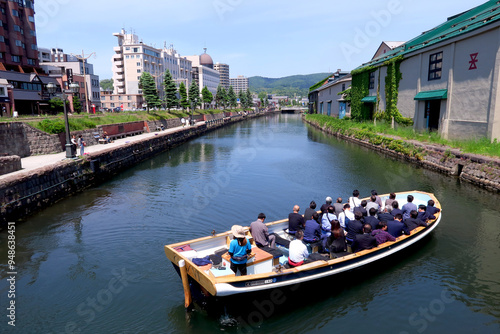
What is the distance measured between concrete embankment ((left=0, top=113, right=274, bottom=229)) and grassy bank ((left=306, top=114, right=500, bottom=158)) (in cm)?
2576

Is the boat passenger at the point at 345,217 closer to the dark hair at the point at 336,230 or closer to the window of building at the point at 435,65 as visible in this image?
the dark hair at the point at 336,230

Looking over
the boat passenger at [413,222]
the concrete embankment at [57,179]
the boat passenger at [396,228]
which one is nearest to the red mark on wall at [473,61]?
the boat passenger at [413,222]

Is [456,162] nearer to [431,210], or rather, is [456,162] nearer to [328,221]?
[431,210]

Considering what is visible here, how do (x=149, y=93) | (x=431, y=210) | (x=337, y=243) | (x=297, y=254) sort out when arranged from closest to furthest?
1. (x=297, y=254)
2. (x=337, y=243)
3. (x=431, y=210)
4. (x=149, y=93)

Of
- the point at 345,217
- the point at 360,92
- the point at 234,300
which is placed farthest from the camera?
the point at 360,92

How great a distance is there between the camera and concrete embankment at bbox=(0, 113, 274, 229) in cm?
1550

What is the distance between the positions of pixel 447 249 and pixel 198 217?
35.5 feet

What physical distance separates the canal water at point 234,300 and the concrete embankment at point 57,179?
0.88 m

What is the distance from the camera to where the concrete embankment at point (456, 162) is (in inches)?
805

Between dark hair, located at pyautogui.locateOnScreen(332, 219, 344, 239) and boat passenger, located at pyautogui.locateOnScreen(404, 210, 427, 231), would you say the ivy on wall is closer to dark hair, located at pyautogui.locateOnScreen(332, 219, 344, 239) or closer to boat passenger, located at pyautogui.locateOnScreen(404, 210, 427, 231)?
boat passenger, located at pyautogui.locateOnScreen(404, 210, 427, 231)

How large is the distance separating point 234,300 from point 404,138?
3126cm

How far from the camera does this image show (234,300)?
8.23m

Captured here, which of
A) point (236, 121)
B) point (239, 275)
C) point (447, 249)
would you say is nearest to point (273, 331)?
point (239, 275)

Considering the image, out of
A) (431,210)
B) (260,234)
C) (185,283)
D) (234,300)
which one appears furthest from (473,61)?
(185,283)
